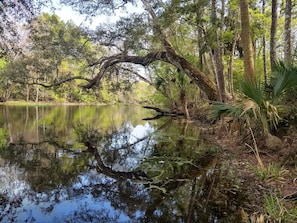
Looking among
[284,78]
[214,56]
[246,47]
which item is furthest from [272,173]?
[214,56]

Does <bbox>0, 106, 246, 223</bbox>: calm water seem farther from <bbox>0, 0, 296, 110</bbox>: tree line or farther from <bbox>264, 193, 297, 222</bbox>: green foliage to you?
<bbox>0, 0, 296, 110</bbox>: tree line

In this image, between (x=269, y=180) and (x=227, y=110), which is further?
(x=227, y=110)

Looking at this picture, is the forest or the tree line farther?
the tree line

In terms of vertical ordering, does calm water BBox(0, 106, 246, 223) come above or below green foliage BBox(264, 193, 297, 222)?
below

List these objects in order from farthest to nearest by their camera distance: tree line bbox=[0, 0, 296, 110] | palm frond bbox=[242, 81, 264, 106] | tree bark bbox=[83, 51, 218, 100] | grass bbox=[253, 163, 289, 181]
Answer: tree bark bbox=[83, 51, 218, 100]
tree line bbox=[0, 0, 296, 110]
palm frond bbox=[242, 81, 264, 106]
grass bbox=[253, 163, 289, 181]

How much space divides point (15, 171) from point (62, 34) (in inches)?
560

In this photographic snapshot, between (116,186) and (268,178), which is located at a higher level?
(268,178)

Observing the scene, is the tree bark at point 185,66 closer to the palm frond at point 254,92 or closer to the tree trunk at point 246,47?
the tree trunk at point 246,47

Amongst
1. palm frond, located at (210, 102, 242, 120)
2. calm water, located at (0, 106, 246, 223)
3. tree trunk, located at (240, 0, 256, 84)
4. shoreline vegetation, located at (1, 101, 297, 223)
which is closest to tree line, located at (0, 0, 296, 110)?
tree trunk, located at (240, 0, 256, 84)

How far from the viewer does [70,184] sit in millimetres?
4516

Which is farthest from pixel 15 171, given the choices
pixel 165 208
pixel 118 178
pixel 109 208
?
pixel 165 208

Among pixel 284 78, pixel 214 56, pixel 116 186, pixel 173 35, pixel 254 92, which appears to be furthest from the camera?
pixel 173 35

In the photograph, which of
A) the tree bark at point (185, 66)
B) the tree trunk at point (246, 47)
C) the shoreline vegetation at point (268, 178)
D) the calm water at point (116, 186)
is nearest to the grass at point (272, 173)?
the shoreline vegetation at point (268, 178)

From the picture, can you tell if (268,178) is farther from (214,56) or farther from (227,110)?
(214,56)
